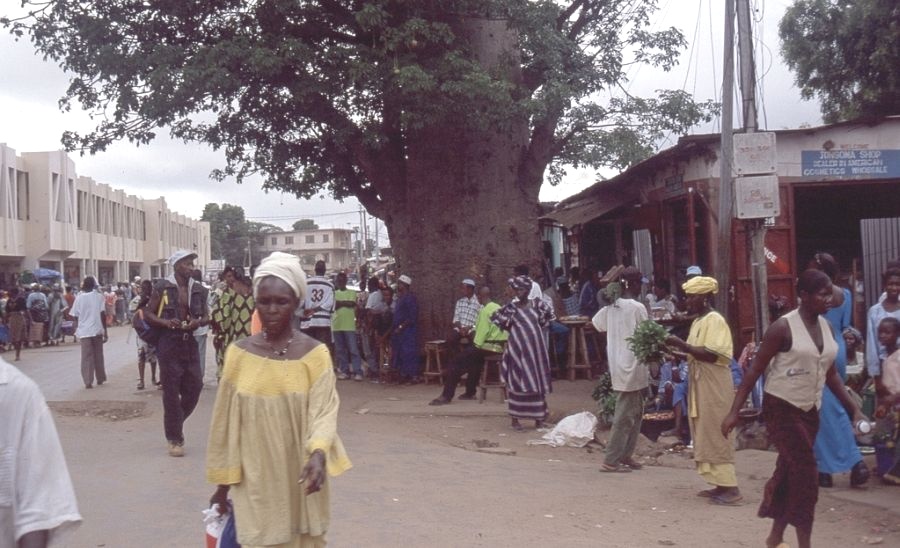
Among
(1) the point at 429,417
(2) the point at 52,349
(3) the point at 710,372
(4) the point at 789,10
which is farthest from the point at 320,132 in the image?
(2) the point at 52,349

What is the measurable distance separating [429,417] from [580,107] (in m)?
5.17

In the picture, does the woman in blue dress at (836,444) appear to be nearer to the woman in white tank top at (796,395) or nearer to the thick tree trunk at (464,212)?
the woman in white tank top at (796,395)

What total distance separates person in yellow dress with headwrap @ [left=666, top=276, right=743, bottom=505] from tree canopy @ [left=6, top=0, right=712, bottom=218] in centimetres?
599

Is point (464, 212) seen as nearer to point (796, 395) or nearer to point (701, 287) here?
point (701, 287)

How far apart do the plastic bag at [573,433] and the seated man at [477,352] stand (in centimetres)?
183

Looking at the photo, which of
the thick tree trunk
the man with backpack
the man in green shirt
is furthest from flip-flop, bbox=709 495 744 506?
the man with backpack

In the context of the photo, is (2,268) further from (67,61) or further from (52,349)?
(67,61)

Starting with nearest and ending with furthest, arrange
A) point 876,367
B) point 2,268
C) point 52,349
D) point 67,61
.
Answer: point 876,367 < point 67,61 < point 52,349 < point 2,268

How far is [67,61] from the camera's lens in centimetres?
1343

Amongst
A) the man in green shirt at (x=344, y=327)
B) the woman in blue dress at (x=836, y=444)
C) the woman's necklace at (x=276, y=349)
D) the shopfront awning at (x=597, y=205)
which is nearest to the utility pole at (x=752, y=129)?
the woman in blue dress at (x=836, y=444)

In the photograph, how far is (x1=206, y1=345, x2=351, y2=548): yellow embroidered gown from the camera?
3840 millimetres

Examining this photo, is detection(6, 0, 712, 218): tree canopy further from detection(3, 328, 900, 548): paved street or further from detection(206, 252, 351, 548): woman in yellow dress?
detection(206, 252, 351, 548): woman in yellow dress

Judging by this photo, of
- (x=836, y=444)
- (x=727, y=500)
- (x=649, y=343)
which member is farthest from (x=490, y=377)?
(x=836, y=444)

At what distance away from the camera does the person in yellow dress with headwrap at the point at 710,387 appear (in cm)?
709
